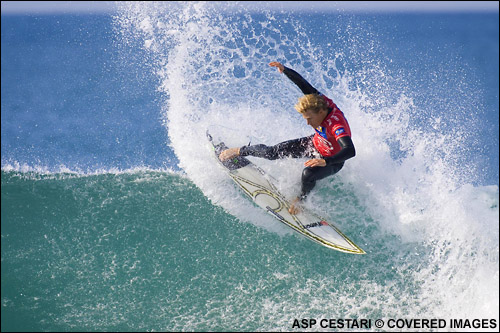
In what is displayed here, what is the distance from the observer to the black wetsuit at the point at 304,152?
6000mm

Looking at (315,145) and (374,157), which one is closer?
(315,145)

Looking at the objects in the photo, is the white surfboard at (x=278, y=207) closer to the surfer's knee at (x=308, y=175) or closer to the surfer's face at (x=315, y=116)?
the surfer's knee at (x=308, y=175)

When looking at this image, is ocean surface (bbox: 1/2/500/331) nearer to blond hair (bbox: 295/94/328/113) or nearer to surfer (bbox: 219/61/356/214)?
surfer (bbox: 219/61/356/214)

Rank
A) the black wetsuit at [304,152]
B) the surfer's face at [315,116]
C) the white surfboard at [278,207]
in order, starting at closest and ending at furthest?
1. the surfer's face at [315,116]
2. the black wetsuit at [304,152]
3. the white surfboard at [278,207]

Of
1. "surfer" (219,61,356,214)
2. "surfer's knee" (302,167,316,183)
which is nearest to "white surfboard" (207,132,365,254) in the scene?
"surfer" (219,61,356,214)

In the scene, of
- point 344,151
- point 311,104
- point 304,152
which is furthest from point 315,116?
point 304,152

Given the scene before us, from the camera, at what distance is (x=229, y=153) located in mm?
6848

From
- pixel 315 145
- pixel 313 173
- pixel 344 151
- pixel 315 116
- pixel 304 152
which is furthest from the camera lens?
pixel 304 152

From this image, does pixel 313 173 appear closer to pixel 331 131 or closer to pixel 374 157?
pixel 331 131

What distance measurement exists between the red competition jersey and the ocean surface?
1001 millimetres

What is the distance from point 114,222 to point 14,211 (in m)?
1.59

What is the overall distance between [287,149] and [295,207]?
33.7 inches

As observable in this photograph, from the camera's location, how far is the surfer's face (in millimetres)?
5557

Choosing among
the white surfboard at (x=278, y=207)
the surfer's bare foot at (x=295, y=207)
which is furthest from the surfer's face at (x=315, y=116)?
the white surfboard at (x=278, y=207)
